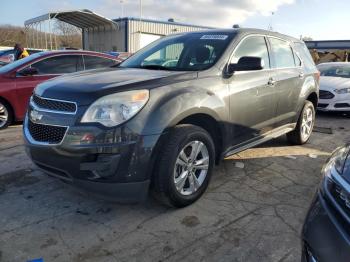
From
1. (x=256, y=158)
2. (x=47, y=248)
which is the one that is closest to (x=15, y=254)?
(x=47, y=248)

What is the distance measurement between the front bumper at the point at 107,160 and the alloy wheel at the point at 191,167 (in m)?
0.41

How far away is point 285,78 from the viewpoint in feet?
16.0

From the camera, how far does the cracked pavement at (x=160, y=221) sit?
279 centimetres

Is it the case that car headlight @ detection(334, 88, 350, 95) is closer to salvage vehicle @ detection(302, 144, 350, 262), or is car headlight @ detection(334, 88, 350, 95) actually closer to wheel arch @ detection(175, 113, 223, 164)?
wheel arch @ detection(175, 113, 223, 164)

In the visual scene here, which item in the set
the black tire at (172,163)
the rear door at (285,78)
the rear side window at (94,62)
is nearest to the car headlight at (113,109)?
the black tire at (172,163)

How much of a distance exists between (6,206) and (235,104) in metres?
2.56

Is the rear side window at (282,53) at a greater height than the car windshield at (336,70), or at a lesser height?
greater

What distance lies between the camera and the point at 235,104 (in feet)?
12.7

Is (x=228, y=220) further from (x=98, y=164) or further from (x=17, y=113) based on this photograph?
(x=17, y=113)

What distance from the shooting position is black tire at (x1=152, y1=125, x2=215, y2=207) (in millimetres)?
3115

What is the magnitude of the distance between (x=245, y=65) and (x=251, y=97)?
1.44 ft

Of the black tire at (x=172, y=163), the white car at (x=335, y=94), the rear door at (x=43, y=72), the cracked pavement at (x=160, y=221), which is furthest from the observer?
the white car at (x=335, y=94)

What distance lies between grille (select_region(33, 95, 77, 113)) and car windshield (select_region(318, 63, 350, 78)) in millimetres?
8788

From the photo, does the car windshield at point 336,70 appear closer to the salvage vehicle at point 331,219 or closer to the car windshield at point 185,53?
the car windshield at point 185,53
